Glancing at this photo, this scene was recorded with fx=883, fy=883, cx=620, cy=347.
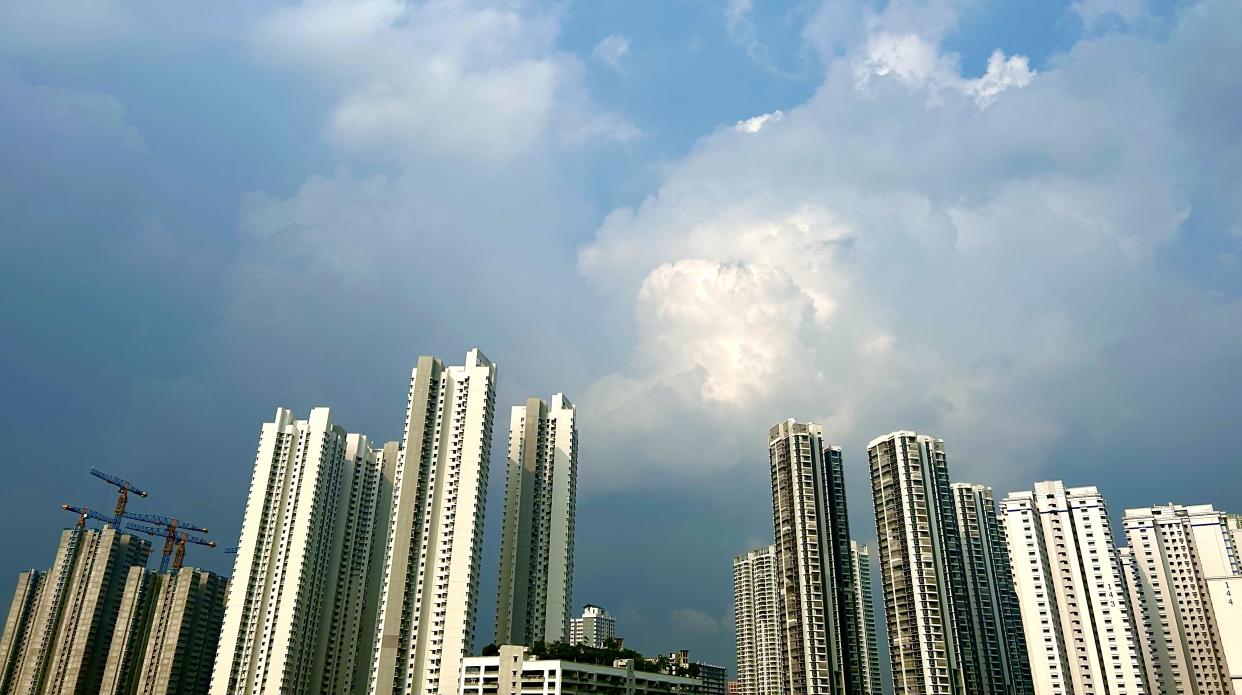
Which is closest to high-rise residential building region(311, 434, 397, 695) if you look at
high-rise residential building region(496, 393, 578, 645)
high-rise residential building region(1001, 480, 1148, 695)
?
high-rise residential building region(496, 393, 578, 645)

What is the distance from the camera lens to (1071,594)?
10588 cm

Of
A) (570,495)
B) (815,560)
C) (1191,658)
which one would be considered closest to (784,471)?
(815,560)

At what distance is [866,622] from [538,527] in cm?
5699

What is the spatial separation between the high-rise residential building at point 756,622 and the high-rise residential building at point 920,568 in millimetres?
42779

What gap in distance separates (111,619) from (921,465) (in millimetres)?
129678

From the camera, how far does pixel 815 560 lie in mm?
113312

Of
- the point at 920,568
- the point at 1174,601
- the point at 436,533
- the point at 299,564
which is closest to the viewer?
the point at 436,533

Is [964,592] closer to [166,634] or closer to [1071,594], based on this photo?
[1071,594]

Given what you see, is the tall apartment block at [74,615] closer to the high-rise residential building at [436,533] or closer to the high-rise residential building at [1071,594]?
the high-rise residential building at [436,533]

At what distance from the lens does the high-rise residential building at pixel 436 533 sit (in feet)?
313

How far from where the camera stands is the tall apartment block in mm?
137375

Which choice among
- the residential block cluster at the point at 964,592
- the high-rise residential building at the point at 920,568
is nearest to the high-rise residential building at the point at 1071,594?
the residential block cluster at the point at 964,592

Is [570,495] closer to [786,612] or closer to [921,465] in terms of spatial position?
[786,612]

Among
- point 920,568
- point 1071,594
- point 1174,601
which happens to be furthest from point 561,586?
point 1174,601
